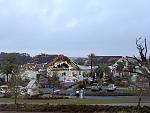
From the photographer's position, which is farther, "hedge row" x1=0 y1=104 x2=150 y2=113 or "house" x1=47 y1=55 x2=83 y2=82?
"house" x1=47 y1=55 x2=83 y2=82

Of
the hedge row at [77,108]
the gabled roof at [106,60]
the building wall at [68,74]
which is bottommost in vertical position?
the hedge row at [77,108]

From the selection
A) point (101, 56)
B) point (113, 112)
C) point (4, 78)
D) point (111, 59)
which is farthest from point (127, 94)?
point (101, 56)

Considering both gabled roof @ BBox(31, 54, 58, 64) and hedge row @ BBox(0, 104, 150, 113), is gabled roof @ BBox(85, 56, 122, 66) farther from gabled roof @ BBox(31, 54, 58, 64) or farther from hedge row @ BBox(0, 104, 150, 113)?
hedge row @ BBox(0, 104, 150, 113)

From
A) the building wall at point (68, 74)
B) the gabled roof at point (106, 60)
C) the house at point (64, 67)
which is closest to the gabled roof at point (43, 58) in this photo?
the house at point (64, 67)

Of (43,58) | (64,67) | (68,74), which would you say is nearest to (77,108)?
(64,67)

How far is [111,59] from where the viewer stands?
156 meters

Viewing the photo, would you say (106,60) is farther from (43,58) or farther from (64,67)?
(64,67)

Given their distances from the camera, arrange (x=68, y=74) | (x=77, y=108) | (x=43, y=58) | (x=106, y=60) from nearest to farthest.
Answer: (x=77, y=108), (x=68, y=74), (x=43, y=58), (x=106, y=60)

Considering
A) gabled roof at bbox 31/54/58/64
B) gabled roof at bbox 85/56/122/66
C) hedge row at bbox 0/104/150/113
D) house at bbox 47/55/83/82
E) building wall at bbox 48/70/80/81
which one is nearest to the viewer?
hedge row at bbox 0/104/150/113

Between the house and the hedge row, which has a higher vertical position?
the house

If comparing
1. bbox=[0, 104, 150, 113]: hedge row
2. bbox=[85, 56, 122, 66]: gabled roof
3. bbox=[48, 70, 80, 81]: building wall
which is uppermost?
bbox=[85, 56, 122, 66]: gabled roof

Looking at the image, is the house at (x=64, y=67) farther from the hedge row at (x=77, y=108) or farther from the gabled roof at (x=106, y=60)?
the hedge row at (x=77, y=108)

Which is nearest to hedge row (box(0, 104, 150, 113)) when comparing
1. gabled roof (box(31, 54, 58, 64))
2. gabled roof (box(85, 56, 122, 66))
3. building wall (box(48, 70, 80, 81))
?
building wall (box(48, 70, 80, 81))

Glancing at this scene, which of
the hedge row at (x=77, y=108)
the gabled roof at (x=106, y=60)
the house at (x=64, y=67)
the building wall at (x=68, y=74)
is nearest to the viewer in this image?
the hedge row at (x=77, y=108)
